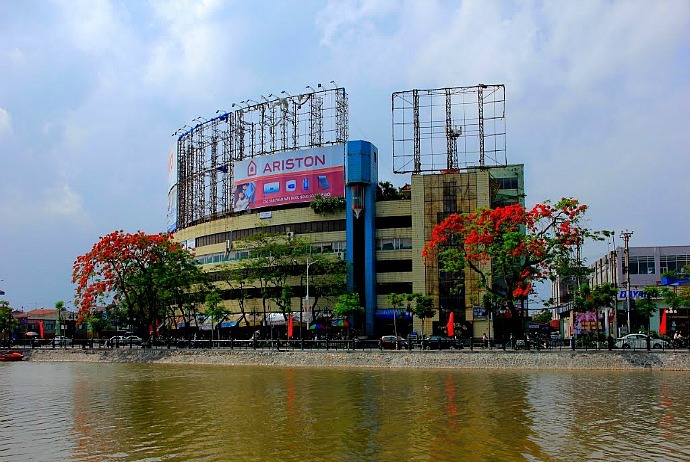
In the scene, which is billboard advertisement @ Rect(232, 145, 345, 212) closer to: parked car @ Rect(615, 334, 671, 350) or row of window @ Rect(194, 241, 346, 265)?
row of window @ Rect(194, 241, 346, 265)

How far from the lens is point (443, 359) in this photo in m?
48.5

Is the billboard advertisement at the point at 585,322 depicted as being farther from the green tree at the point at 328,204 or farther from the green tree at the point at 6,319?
the green tree at the point at 6,319

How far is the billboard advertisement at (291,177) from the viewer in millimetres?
81000

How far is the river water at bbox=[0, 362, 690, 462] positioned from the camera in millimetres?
19609

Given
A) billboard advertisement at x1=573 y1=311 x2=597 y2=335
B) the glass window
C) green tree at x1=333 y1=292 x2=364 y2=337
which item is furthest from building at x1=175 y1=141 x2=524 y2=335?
the glass window

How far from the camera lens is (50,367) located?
56312mm

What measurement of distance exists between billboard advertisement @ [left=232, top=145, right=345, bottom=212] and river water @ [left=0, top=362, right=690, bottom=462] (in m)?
40.8

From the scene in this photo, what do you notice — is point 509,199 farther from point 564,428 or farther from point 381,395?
point 564,428

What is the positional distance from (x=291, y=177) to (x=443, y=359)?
39385 millimetres

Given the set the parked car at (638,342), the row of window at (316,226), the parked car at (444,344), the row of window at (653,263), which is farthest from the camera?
the row of window at (653,263)

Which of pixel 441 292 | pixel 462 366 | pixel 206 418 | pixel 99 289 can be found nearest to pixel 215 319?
pixel 99 289

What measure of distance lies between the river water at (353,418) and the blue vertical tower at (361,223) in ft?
117

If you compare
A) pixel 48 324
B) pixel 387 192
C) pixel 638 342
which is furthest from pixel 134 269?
pixel 48 324

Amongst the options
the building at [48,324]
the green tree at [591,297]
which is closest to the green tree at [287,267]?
the green tree at [591,297]
